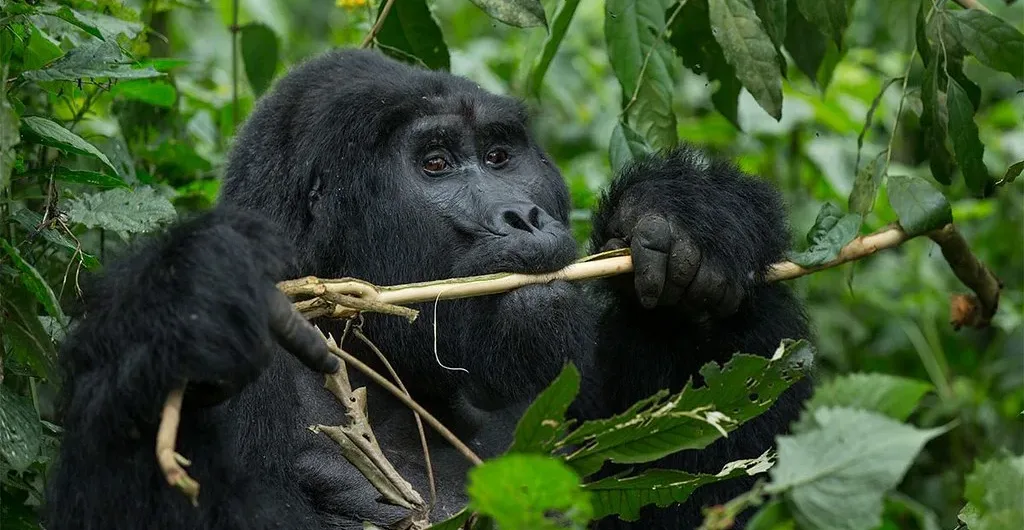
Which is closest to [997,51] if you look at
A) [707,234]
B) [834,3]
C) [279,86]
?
[834,3]

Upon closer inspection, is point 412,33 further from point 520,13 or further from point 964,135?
point 964,135

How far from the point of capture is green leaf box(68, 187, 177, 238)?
3287 mm

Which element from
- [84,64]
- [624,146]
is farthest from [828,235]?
[84,64]

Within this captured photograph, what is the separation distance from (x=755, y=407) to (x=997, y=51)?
5.51ft

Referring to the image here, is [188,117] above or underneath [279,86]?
underneath

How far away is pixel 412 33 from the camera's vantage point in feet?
14.7

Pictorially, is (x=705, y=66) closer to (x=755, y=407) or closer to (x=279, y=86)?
(x=279, y=86)

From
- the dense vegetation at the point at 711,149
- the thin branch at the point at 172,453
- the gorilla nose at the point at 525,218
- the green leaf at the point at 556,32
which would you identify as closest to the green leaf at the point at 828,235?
Answer: the dense vegetation at the point at 711,149

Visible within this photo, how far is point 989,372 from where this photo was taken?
6.26 meters

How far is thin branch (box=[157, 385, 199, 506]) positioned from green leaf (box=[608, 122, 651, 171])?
1.97m

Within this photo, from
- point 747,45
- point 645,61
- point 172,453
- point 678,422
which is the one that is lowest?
point 678,422

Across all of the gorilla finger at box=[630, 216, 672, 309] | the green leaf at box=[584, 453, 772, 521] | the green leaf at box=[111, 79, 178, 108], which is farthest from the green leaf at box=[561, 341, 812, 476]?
the green leaf at box=[111, 79, 178, 108]

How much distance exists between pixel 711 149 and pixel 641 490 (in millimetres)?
1521

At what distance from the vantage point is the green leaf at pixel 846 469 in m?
1.99
